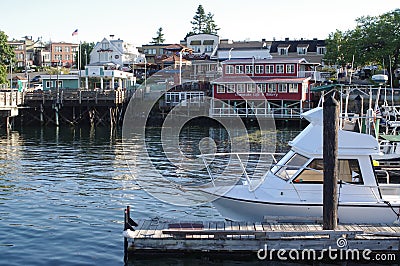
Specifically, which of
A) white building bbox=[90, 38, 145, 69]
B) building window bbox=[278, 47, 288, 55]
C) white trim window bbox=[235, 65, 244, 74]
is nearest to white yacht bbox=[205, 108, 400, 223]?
white trim window bbox=[235, 65, 244, 74]

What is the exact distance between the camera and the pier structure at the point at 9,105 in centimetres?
5262

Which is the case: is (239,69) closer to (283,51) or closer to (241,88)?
(241,88)

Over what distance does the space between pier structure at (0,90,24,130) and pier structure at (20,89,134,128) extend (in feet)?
6.88

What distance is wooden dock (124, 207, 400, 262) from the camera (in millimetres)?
13656

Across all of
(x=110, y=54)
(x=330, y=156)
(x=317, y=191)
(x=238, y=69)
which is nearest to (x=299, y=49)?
(x=238, y=69)

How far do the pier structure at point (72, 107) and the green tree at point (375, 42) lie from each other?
97.4 ft

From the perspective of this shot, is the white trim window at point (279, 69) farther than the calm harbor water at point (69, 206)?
Yes

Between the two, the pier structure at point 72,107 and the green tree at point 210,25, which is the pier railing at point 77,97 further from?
the green tree at point 210,25

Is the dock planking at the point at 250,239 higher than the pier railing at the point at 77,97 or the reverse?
the reverse

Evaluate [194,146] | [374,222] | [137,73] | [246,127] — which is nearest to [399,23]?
[246,127]

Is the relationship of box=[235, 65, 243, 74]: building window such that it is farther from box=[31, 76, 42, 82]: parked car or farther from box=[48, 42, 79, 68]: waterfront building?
box=[48, 42, 79, 68]: waterfront building

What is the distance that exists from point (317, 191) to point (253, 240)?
2820 mm

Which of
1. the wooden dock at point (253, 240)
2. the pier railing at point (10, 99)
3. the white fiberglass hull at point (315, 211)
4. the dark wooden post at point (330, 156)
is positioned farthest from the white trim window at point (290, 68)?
the dark wooden post at point (330, 156)

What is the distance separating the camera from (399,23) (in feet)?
221
